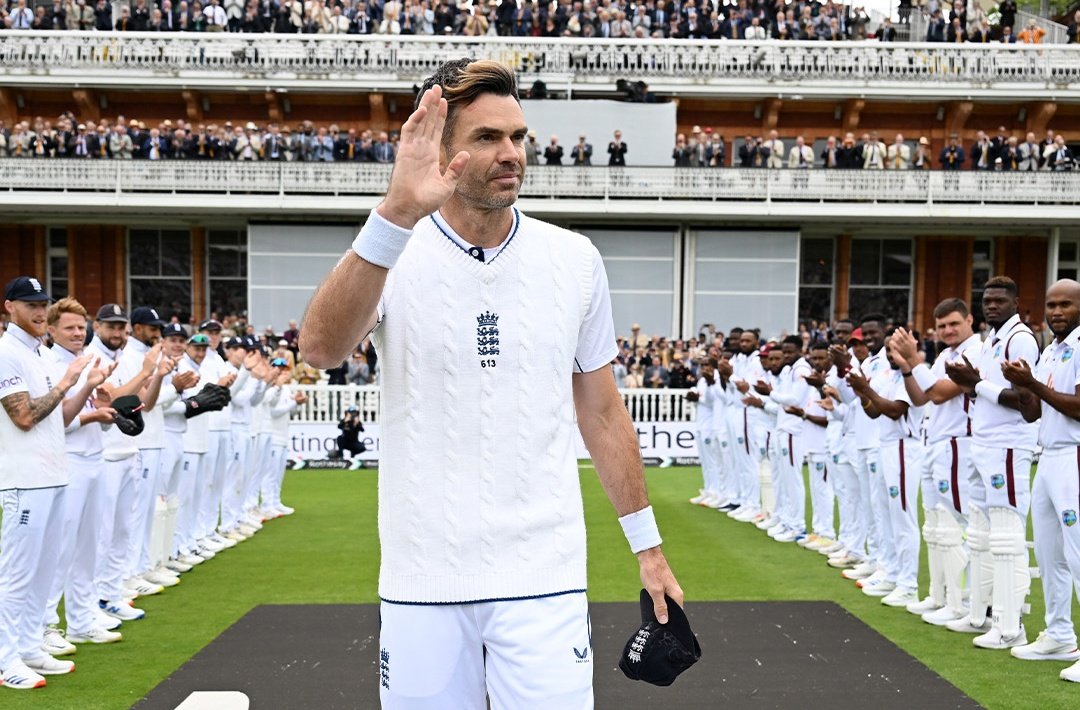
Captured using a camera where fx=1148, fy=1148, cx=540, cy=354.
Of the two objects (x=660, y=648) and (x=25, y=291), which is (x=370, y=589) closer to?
(x=25, y=291)

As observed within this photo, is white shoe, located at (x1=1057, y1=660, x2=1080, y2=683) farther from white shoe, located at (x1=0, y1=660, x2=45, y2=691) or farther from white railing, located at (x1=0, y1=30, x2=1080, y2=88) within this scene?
white railing, located at (x1=0, y1=30, x2=1080, y2=88)

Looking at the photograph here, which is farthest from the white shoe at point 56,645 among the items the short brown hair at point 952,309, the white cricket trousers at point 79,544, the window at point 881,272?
the window at point 881,272

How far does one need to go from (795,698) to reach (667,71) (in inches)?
1208

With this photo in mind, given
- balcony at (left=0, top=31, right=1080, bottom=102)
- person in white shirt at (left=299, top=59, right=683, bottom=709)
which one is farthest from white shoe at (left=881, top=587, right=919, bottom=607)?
balcony at (left=0, top=31, right=1080, bottom=102)

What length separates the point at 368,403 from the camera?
2475 cm

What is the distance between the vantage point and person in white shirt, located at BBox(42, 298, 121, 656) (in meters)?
8.52

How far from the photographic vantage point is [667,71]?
3572 centimetres

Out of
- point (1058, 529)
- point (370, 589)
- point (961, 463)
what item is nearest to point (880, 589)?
point (961, 463)

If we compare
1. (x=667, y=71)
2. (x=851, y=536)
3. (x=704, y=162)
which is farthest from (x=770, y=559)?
(x=667, y=71)

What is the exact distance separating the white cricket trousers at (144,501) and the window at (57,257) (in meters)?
29.6

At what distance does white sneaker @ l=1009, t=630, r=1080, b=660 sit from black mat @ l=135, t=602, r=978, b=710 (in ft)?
3.08

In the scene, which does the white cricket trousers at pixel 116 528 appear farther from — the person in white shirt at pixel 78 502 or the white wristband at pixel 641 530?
the white wristband at pixel 641 530

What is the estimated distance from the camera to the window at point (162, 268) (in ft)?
124

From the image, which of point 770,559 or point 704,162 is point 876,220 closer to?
point 704,162
